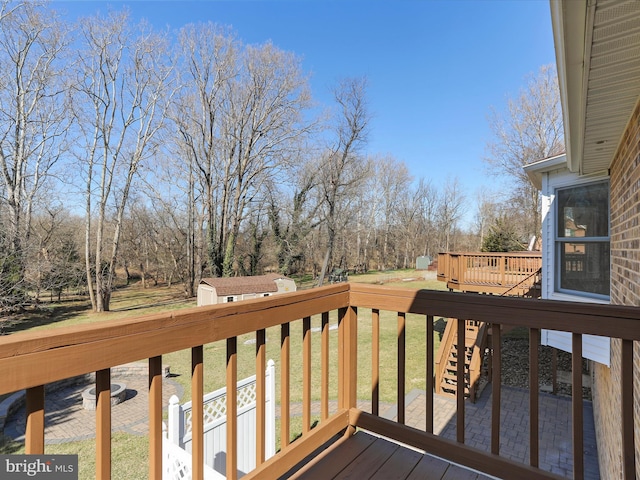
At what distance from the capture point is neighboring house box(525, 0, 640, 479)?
4.32 ft

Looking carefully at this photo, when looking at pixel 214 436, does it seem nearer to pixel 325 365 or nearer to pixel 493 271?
pixel 325 365

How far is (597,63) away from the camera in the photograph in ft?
5.13

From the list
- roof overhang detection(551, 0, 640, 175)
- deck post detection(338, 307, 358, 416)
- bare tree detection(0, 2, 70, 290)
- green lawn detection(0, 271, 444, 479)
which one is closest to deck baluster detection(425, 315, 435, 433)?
deck post detection(338, 307, 358, 416)

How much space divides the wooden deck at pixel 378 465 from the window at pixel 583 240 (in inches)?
164

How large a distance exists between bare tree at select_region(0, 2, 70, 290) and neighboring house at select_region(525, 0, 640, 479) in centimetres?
1522

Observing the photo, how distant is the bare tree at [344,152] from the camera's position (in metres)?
17.4

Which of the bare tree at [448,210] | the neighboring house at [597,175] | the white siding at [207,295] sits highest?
the bare tree at [448,210]

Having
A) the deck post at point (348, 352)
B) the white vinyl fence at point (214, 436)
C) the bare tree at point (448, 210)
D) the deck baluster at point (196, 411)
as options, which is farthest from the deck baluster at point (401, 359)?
the bare tree at point (448, 210)

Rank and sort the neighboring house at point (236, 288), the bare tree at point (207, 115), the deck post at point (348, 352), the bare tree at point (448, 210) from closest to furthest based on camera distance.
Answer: the deck post at point (348, 352)
the neighboring house at point (236, 288)
the bare tree at point (207, 115)
the bare tree at point (448, 210)

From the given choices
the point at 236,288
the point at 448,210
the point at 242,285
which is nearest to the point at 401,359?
the point at 236,288

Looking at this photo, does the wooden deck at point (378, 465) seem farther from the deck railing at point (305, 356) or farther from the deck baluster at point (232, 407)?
the deck baluster at point (232, 407)

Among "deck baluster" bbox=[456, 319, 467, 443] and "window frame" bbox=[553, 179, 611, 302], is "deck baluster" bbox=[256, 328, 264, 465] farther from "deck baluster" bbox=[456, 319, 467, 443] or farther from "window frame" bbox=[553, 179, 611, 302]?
"window frame" bbox=[553, 179, 611, 302]

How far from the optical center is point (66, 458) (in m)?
0.99

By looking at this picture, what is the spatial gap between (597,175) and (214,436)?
6.00 meters
